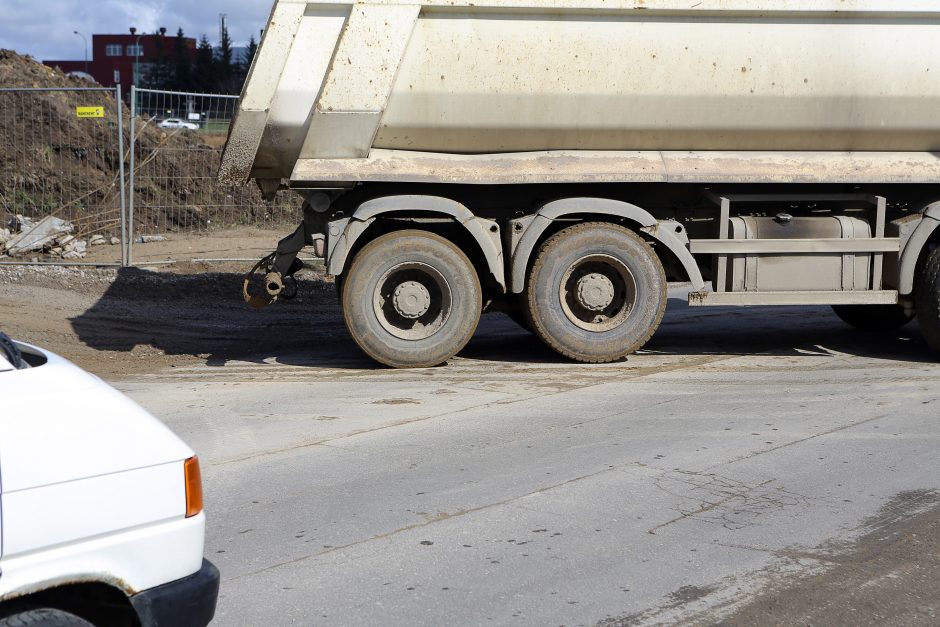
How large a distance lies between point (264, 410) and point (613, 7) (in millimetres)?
4410

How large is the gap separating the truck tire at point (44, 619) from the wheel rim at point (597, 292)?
6.86m

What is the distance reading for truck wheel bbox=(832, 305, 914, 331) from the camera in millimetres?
11719

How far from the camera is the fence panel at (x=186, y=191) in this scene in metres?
18.6

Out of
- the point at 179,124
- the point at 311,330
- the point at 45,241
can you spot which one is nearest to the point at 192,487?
the point at 311,330

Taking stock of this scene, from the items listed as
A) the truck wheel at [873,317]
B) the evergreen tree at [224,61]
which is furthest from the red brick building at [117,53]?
the truck wheel at [873,317]

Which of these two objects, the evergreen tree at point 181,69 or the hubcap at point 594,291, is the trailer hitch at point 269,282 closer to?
the hubcap at point 594,291

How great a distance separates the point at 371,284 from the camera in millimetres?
9438

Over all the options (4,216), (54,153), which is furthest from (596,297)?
(54,153)

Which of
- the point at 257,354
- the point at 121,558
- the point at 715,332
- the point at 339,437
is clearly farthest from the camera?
the point at 715,332

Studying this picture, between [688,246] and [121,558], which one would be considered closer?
[121,558]

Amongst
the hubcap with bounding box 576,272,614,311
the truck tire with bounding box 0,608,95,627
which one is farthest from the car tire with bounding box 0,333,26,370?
the hubcap with bounding box 576,272,614,311

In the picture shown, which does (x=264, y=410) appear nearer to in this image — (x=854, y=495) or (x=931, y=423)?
(x=854, y=495)

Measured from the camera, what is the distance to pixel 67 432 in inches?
121

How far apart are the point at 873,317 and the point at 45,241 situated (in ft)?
36.9
